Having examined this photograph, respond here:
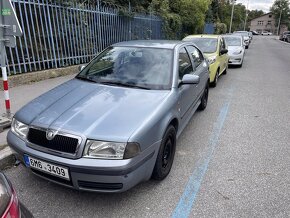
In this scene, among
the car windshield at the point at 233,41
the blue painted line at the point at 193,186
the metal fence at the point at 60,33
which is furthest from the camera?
the car windshield at the point at 233,41

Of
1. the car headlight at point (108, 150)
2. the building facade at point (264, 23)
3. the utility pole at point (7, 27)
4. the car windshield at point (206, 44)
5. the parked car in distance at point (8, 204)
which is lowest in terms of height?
the building facade at point (264, 23)

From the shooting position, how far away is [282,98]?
721 cm

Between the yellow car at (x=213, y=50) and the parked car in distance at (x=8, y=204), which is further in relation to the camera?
the yellow car at (x=213, y=50)

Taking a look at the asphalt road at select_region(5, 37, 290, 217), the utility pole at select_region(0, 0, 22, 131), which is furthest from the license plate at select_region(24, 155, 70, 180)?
the utility pole at select_region(0, 0, 22, 131)

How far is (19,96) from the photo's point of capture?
5848 mm

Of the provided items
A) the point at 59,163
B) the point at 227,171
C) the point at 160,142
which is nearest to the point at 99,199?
the point at 59,163

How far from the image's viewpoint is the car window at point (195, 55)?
4927mm

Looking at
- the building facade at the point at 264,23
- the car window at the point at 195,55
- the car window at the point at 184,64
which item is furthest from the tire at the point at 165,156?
the building facade at the point at 264,23

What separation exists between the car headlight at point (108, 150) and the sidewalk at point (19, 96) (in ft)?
5.36

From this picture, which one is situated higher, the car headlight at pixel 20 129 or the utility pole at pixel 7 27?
the utility pole at pixel 7 27

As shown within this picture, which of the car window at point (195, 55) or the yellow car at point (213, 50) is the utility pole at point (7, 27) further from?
the yellow car at point (213, 50)

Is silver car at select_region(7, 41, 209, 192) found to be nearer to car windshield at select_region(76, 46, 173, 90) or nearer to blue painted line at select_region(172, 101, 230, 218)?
car windshield at select_region(76, 46, 173, 90)

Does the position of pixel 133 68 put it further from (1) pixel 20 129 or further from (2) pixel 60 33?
(2) pixel 60 33

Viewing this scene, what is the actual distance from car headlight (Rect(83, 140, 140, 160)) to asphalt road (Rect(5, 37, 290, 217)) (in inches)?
25.5
